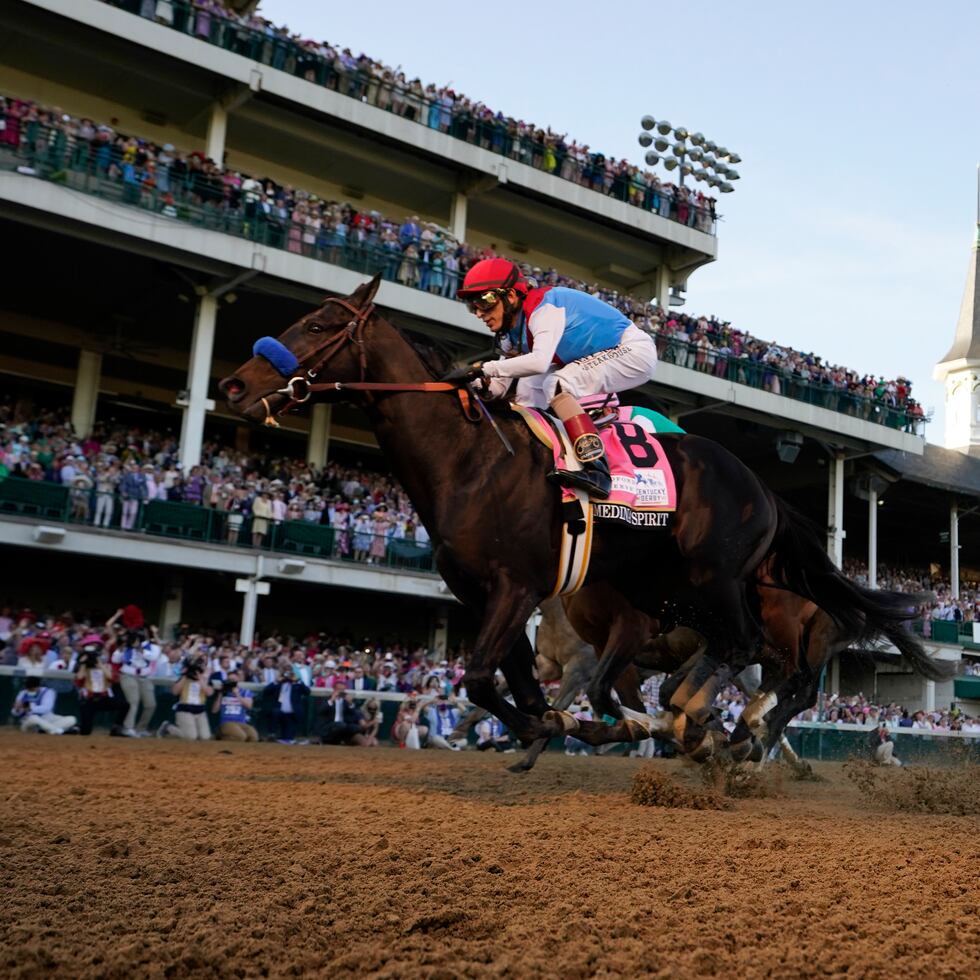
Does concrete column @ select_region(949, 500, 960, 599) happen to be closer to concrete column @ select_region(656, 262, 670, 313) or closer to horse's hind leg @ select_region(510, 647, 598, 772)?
concrete column @ select_region(656, 262, 670, 313)

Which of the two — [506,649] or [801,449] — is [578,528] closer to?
[506,649]

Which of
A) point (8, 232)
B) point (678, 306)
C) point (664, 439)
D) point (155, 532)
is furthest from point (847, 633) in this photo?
point (678, 306)

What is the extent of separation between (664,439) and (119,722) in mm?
10143

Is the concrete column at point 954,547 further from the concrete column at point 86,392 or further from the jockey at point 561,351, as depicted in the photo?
the jockey at point 561,351

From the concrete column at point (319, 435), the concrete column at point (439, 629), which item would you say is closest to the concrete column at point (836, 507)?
the concrete column at point (439, 629)

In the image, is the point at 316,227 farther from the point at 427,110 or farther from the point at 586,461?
the point at 586,461

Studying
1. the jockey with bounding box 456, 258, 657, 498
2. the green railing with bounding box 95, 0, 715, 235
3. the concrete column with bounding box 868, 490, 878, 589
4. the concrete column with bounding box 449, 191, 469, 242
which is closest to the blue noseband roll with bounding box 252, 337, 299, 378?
the jockey with bounding box 456, 258, 657, 498

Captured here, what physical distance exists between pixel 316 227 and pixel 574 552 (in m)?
16.3

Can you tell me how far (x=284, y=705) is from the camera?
16.1 meters

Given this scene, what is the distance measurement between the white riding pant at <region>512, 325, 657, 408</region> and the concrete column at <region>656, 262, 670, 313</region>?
24402 mm

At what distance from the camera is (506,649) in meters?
5.90

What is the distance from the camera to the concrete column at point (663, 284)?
30.7 meters

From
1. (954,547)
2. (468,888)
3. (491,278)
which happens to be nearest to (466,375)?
(491,278)

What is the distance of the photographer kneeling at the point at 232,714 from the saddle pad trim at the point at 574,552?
10136 millimetres
